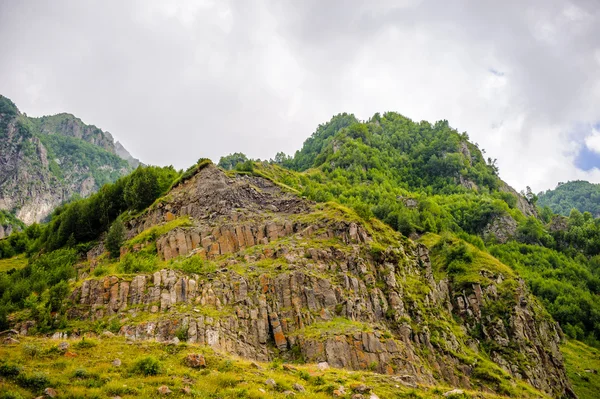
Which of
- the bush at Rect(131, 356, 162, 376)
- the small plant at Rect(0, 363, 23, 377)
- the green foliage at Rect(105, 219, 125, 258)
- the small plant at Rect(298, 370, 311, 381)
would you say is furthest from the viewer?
the green foliage at Rect(105, 219, 125, 258)

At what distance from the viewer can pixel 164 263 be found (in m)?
50.8

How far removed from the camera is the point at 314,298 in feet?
147

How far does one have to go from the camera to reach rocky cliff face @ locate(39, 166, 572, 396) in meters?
38.2

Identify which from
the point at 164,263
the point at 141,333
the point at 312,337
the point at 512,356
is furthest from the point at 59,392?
the point at 512,356

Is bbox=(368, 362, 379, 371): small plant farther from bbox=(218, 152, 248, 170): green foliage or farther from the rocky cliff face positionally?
bbox=(218, 152, 248, 170): green foliage

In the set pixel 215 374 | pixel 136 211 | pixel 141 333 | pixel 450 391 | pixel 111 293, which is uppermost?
pixel 136 211

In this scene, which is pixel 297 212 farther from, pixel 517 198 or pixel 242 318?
pixel 517 198

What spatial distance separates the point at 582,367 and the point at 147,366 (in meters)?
73.7

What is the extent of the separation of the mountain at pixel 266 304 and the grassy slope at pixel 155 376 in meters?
0.12

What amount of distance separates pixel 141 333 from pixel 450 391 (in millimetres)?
24728

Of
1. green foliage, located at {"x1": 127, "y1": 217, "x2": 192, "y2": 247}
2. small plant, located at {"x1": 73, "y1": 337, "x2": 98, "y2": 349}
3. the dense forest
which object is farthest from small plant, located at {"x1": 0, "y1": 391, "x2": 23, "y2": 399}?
green foliage, located at {"x1": 127, "y1": 217, "x2": 192, "y2": 247}

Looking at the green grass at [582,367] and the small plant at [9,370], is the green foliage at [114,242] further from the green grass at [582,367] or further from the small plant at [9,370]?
the green grass at [582,367]

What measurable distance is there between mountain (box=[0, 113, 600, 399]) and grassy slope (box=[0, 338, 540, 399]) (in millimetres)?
124

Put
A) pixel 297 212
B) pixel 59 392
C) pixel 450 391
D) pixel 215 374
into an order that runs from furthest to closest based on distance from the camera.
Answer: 1. pixel 297 212
2. pixel 450 391
3. pixel 215 374
4. pixel 59 392
